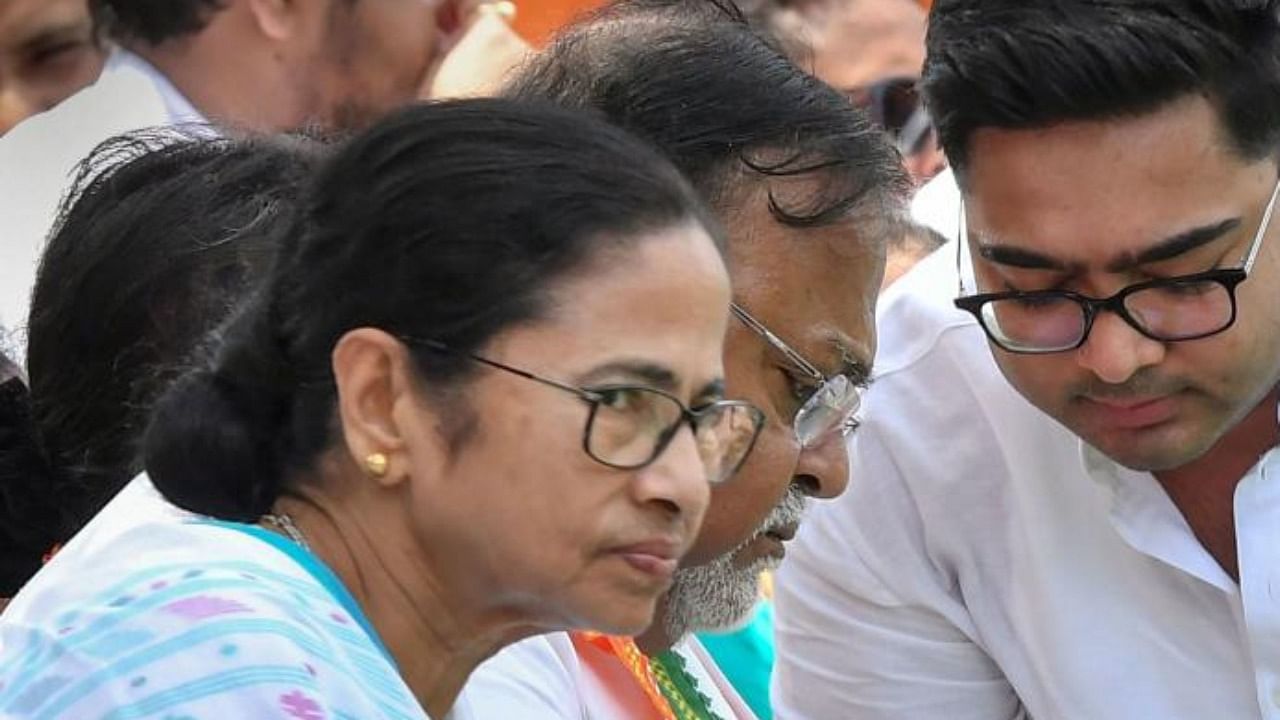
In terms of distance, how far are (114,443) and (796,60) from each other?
747 mm

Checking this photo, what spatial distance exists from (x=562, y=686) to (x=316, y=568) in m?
0.61

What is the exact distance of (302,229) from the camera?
59.9 inches

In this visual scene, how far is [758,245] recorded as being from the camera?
1995mm

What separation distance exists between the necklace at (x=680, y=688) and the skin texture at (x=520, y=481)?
2.88 ft

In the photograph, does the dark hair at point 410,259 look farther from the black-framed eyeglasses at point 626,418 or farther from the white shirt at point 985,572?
the white shirt at point 985,572

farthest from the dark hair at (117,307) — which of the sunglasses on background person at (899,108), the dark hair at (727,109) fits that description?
the sunglasses on background person at (899,108)

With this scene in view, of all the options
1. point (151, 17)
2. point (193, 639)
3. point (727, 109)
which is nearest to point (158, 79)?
point (151, 17)

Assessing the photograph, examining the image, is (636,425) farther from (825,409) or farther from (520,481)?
(825,409)

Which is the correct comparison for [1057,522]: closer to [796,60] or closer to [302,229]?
[796,60]

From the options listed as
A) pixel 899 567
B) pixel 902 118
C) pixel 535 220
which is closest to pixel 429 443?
pixel 535 220

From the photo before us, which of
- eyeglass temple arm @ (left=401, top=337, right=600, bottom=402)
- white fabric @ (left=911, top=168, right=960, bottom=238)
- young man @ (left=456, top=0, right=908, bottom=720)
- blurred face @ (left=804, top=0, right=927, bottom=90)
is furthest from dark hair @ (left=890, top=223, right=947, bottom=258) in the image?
blurred face @ (left=804, top=0, right=927, bottom=90)

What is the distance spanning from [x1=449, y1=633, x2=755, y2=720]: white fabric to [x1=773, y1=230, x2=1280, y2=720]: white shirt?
185 millimetres

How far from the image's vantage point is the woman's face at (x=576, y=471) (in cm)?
143

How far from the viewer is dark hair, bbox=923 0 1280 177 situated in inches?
83.8
